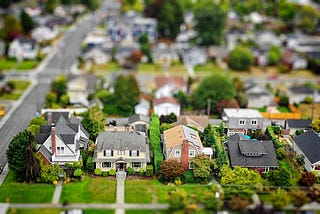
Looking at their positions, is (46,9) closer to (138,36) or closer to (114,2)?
(114,2)

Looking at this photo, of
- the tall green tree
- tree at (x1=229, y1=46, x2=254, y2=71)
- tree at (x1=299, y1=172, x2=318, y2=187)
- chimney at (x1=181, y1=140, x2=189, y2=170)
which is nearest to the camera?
tree at (x1=299, y1=172, x2=318, y2=187)

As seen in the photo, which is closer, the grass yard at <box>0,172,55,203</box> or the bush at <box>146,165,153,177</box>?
the grass yard at <box>0,172,55,203</box>

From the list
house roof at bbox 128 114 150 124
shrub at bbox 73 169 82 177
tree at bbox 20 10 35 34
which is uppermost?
tree at bbox 20 10 35 34

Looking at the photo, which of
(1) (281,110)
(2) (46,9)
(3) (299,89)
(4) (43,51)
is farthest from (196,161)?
(2) (46,9)

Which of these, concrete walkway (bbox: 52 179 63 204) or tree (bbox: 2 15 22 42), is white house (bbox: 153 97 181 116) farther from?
tree (bbox: 2 15 22 42)

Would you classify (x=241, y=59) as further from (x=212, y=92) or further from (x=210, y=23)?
(x=212, y=92)

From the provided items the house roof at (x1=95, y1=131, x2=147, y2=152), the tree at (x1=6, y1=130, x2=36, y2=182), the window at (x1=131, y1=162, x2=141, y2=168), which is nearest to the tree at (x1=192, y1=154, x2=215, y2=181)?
the house roof at (x1=95, y1=131, x2=147, y2=152)

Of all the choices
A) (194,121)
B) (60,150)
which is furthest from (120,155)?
(194,121)
